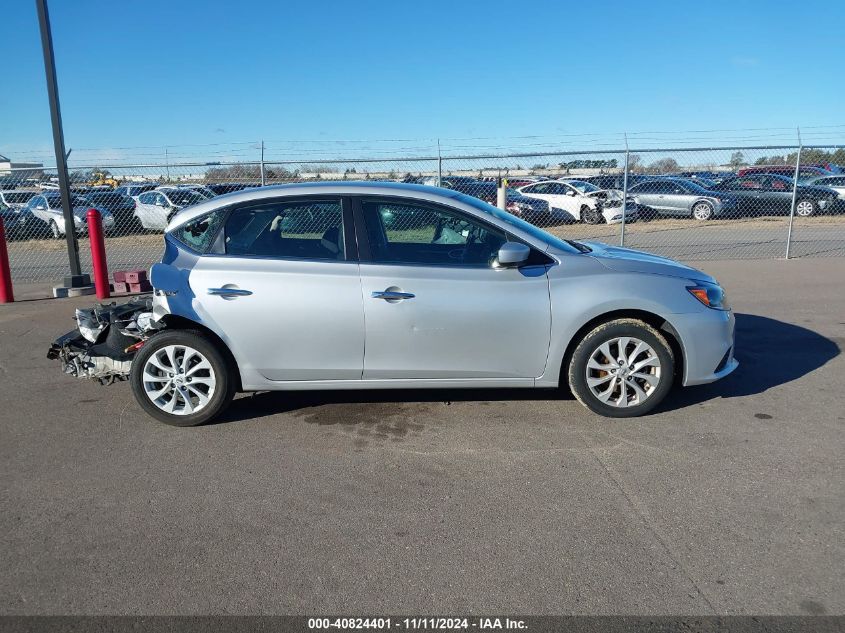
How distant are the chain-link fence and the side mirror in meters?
7.91

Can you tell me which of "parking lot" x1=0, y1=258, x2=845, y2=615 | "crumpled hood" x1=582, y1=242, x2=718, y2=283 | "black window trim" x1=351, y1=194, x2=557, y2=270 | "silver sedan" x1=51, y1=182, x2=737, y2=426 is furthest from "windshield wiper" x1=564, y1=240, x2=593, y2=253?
"parking lot" x1=0, y1=258, x2=845, y2=615

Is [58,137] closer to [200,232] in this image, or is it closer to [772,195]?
[200,232]

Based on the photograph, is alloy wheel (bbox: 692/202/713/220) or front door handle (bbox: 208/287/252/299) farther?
alloy wheel (bbox: 692/202/713/220)

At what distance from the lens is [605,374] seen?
4965 millimetres

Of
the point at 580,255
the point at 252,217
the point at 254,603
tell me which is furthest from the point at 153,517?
the point at 580,255

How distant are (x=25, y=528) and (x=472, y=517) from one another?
7.60 feet

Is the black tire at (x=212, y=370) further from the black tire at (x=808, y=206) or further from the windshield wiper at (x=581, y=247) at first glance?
the black tire at (x=808, y=206)

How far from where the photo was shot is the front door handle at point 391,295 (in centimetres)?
477

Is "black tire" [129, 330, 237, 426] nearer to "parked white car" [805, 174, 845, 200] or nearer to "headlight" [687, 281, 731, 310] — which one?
"headlight" [687, 281, 731, 310]

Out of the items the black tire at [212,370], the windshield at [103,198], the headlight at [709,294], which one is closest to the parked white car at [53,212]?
the windshield at [103,198]

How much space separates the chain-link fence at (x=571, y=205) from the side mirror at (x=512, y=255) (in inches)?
311

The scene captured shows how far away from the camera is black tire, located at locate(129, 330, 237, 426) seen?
4910mm

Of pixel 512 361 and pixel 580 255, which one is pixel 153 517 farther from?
pixel 580 255

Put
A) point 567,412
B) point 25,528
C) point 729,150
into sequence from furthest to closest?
1. point 729,150
2. point 567,412
3. point 25,528
